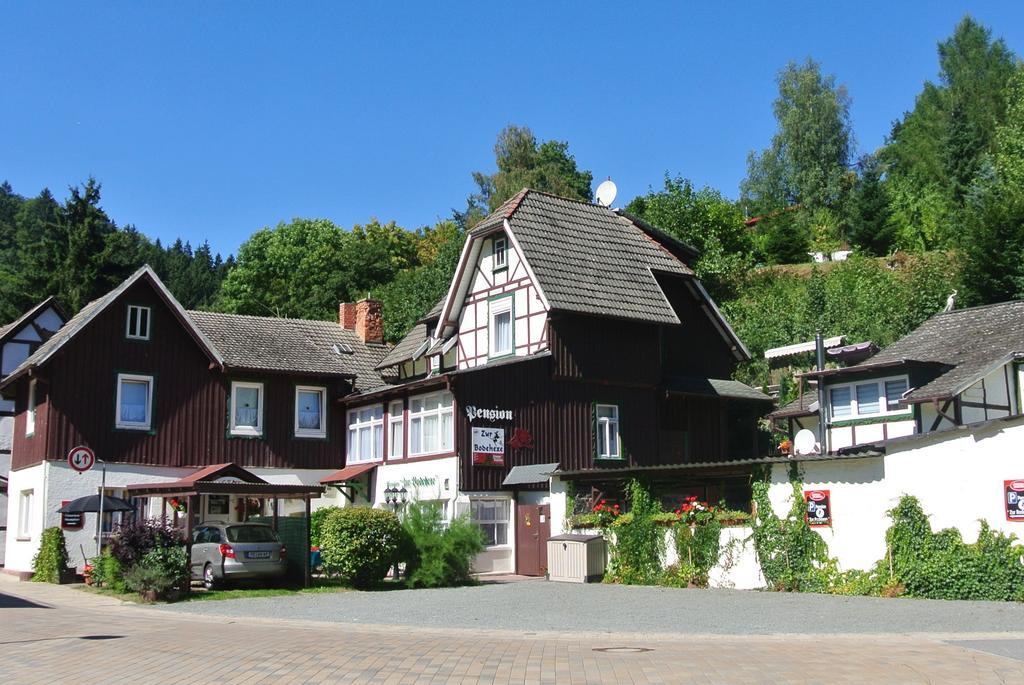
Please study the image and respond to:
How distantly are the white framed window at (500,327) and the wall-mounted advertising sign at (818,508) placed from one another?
46.0ft

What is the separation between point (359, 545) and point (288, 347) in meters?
14.6

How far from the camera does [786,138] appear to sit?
74.6m

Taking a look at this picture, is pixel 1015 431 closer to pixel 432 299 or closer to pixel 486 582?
pixel 486 582

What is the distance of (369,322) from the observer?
44.2 m

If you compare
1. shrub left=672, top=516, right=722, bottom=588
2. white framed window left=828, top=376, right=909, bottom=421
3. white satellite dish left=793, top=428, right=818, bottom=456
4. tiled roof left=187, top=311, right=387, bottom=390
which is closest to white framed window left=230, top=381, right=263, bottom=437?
tiled roof left=187, top=311, right=387, bottom=390

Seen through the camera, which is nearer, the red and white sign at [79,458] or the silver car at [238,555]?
the red and white sign at [79,458]

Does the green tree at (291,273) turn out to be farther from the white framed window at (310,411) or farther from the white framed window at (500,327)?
the white framed window at (500,327)

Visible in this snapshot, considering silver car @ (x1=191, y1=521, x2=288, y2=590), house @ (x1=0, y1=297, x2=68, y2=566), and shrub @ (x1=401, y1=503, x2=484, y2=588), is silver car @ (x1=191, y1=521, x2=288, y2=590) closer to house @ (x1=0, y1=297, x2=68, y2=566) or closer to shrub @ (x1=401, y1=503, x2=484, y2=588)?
shrub @ (x1=401, y1=503, x2=484, y2=588)

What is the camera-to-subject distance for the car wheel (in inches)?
1060

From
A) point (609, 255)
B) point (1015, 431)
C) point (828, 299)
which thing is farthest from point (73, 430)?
point (828, 299)

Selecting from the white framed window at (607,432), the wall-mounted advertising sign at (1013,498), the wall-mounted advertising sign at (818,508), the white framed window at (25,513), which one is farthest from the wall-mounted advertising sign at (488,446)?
the wall-mounted advertising sign at (1013,498)

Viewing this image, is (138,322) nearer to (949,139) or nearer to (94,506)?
(94,506)

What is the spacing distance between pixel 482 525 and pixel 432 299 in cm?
2670

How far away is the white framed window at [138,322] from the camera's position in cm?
3506
